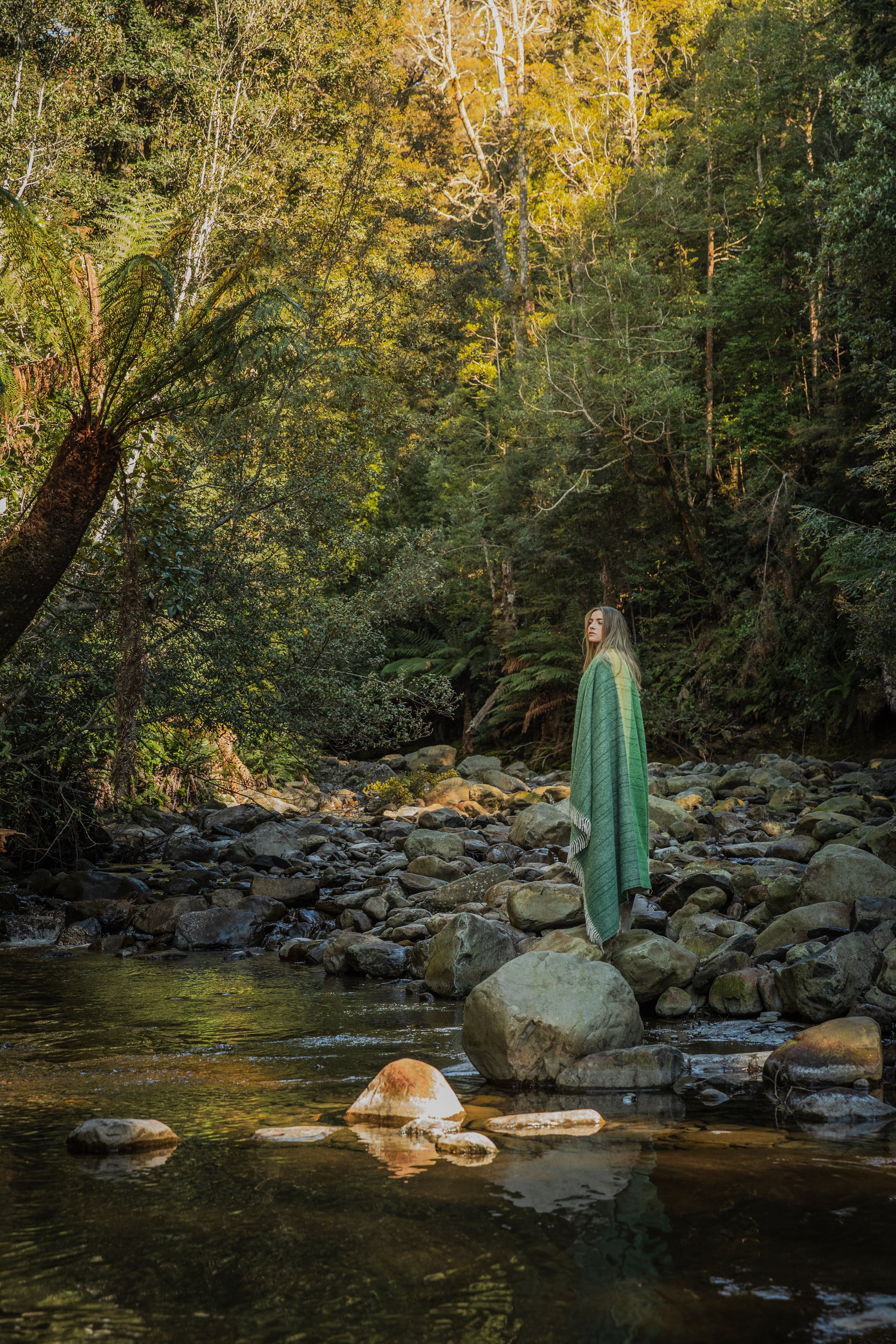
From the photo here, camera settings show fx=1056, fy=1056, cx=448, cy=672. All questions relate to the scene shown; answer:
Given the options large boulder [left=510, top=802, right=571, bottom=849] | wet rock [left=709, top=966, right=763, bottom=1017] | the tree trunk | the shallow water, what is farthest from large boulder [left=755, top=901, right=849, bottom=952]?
the tree trunk

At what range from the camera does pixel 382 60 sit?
23453mm

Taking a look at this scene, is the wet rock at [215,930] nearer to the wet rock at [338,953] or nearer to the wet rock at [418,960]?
the wet rock at [338,953]

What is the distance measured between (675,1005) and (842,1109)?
2.00 metres

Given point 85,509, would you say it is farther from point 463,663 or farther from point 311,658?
point 463,663

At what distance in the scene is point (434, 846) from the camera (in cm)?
1145

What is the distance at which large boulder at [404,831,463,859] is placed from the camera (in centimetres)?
1134

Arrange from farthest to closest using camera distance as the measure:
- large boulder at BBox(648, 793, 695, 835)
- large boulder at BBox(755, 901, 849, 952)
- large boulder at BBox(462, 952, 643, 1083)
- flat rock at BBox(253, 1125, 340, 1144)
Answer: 1. large boulder at BBox(648, 793, 695, 835)
2. large boulder at BBox(755, 901, 849, 952)
3. large boulder at BBox(462, 952, 643, 1083)
4. flat rock at BBox(253, 1125, 340, 1144)

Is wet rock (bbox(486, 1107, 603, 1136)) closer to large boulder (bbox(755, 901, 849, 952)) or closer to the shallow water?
the shallow water

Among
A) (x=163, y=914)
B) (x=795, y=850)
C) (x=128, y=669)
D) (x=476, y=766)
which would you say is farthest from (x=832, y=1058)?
(x=476, y=766)

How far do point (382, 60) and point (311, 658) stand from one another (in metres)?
16.6

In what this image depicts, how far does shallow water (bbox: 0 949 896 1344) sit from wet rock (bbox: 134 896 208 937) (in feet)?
15.0

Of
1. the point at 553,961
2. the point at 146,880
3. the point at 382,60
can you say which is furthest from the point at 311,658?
the point at 382,60

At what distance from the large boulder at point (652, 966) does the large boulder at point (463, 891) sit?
2970mm

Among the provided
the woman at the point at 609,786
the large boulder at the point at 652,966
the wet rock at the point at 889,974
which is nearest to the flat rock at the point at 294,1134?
the woman at the point at 609,786
